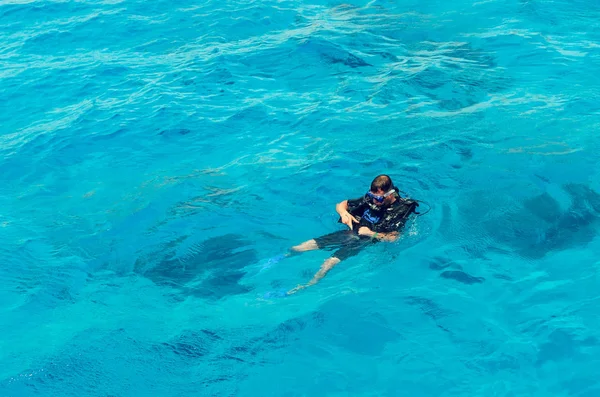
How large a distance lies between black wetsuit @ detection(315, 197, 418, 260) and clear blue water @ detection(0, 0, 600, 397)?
21 centimetres

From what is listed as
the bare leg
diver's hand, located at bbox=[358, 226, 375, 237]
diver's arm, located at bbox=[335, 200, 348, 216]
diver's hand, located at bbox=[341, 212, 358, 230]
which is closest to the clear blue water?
the bare leg

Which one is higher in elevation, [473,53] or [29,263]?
[473,53]

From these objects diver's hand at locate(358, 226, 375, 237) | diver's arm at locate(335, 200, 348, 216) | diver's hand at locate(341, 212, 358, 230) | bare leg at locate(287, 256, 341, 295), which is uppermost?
diver's arm at locate(335, 200, 348, 216)

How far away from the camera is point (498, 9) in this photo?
1764 cm

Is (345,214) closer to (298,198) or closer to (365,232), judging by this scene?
(365,232)

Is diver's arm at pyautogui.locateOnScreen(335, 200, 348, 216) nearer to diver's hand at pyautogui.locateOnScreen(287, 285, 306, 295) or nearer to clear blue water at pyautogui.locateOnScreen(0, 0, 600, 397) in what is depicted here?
clear blue water at pyautogui.locateOnScreen(0, 0, 600, 397)

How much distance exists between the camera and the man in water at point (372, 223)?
9.69 metres

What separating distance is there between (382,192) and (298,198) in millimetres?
2202

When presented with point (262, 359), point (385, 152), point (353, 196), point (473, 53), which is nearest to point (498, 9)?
point (473, 53)

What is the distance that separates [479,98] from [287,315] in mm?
7492

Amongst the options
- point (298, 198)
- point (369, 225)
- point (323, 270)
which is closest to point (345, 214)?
point (369, 225)

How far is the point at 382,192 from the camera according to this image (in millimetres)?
9633

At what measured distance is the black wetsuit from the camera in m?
9.80

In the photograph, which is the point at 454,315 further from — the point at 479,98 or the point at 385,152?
the point at 479,98
